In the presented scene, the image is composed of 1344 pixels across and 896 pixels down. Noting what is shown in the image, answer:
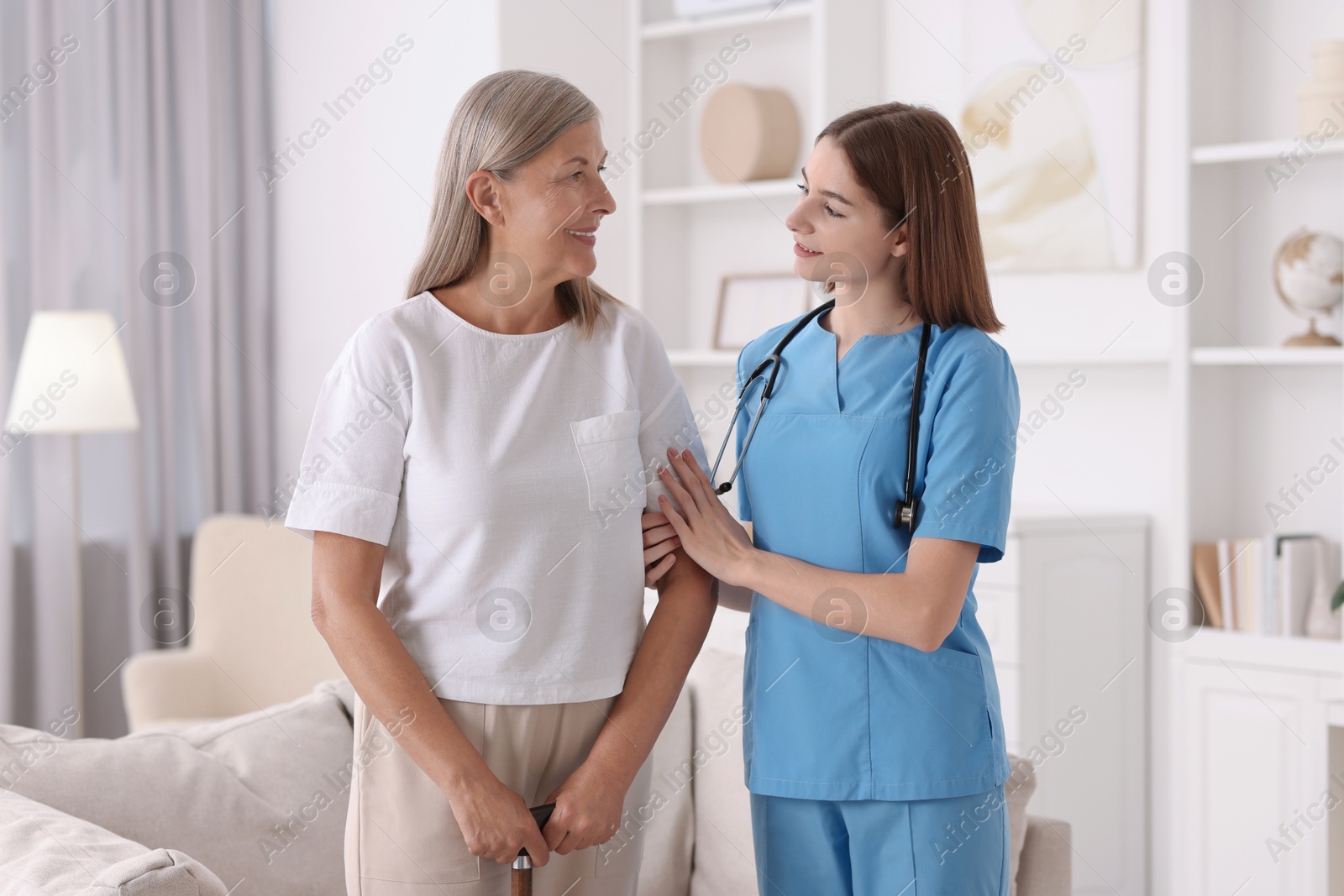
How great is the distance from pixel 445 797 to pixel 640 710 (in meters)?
0.22

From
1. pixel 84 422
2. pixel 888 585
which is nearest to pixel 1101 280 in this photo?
pixel 888 585

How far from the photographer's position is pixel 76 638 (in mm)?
3377

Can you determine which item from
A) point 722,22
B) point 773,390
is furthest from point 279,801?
point 722,22

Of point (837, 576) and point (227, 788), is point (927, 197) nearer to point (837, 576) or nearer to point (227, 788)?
point (837, 576)

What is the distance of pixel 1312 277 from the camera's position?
9.13 ft

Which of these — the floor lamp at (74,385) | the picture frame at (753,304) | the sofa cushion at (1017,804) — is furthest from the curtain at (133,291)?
the sofa cushion at (1017,804)

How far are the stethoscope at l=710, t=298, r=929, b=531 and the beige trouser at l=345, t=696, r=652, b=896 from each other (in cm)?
34

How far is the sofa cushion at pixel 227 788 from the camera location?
5.89 ft

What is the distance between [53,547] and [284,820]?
201 centimetres

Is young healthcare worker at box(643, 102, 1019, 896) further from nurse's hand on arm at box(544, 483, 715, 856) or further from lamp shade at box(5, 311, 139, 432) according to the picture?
lamp shade at box(5, 311, 139, 432)

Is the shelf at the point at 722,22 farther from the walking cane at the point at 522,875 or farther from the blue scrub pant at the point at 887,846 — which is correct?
the walking cane at the point at 522,875

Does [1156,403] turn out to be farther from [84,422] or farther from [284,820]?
[84,422]

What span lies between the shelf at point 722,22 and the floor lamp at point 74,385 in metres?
1.77

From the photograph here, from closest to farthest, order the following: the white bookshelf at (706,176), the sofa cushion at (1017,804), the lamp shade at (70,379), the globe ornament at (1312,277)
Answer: the sofa cushion at (1017,804) → the globe ornament at (1312,277) → the lamp shade at (70,379) → the white bookshelf at (706,176)
